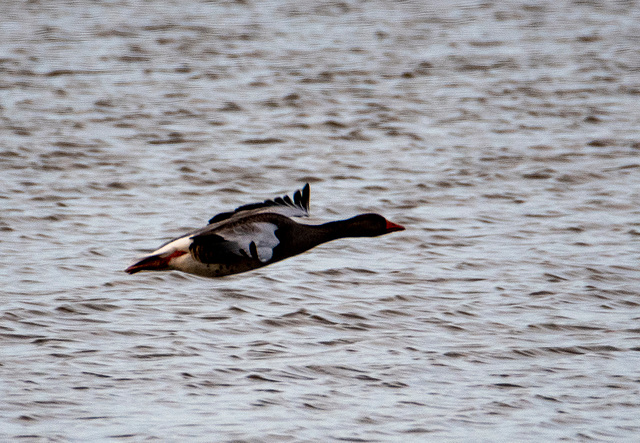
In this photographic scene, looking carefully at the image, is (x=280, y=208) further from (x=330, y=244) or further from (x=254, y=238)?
(x=330, y=244)

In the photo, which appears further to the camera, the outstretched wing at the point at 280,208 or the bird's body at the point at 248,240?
the outstretched wing at the point at 280,208

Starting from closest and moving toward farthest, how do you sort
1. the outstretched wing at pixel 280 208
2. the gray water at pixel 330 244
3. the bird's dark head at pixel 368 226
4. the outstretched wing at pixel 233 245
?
the gray water at pixel 330 244 < the outstretched wing at pixel 233 245 < the outstretched wing at pixel 280 208 < the bird's dark head at pixel 368 226

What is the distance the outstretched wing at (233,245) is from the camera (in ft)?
31.1

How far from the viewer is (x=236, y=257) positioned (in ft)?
31.3

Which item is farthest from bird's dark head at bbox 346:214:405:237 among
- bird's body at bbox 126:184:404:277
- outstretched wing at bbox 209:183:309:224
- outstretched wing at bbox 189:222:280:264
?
outstretched wing at bbox 189:222:280:264

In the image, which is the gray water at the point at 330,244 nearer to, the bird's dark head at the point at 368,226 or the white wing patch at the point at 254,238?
the bird's dark head at the point at 368,226

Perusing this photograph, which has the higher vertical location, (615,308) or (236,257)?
(236,257)

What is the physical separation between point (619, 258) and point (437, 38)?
58.9 feet

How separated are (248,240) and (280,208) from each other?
→ 1231 mm

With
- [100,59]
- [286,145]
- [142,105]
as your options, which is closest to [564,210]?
[286,145]

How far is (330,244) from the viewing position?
13500 mm

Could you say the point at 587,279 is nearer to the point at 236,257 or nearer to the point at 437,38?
the point at 236,257

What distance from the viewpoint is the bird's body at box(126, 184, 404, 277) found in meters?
9.52

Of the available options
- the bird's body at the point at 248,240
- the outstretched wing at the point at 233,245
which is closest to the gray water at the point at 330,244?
the bird's body at the point at 248,240
